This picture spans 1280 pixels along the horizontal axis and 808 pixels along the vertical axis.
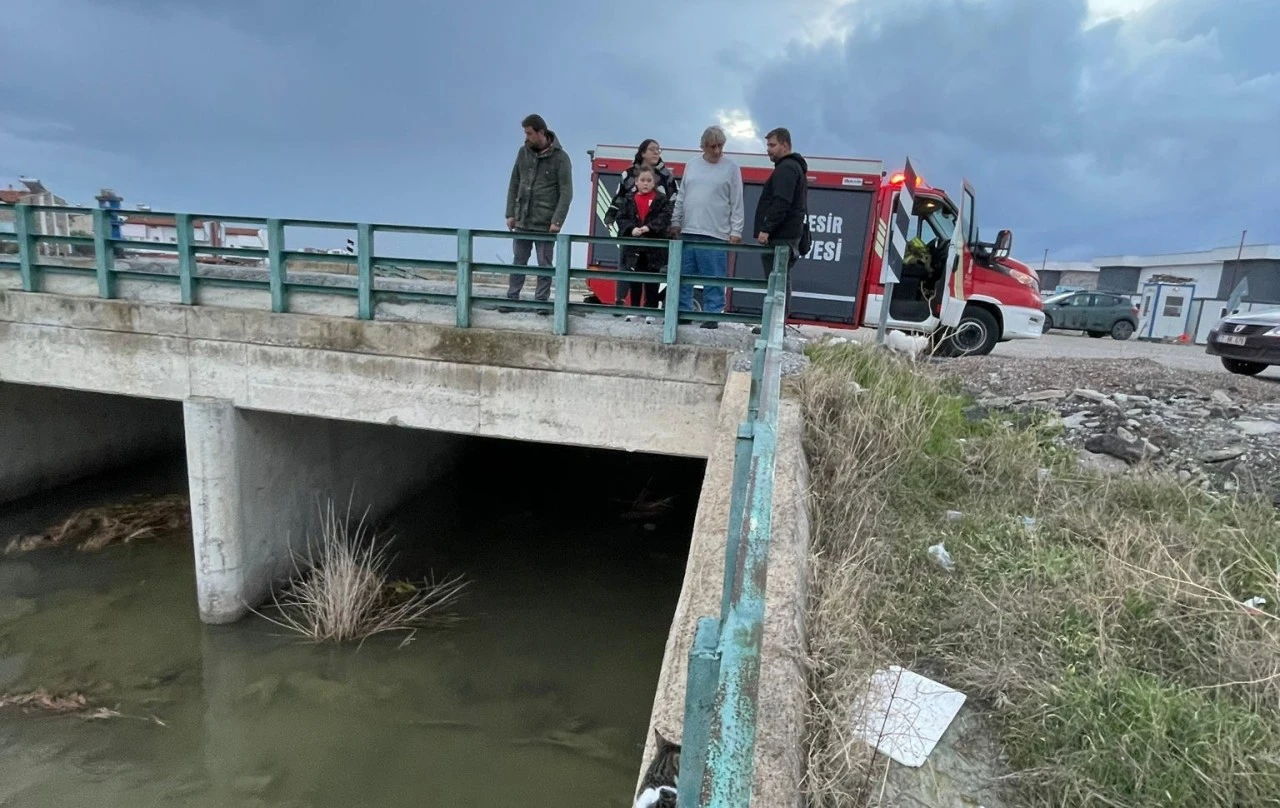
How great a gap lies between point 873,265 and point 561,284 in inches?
207

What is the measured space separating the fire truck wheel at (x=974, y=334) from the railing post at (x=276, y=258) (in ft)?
26.1

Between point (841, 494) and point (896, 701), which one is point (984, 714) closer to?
point (896, 701)

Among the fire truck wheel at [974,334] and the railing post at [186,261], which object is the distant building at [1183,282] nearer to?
the fire truck wheel at [974,334]

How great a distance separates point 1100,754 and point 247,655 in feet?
20.8

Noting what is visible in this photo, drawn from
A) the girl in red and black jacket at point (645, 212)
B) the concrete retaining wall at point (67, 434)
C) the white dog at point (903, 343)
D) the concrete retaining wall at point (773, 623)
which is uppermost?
the girl in red and black jacket at point (645, 212)

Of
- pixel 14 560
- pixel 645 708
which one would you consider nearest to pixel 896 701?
pixel 645 708

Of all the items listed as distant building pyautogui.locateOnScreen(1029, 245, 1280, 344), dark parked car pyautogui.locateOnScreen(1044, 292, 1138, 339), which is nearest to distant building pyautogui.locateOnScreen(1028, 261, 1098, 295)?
distant building pyautogui.locateOnScreen(1029, 245, 1280, 344)

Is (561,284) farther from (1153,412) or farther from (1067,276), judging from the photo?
(1067,276)

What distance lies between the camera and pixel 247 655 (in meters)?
6.21

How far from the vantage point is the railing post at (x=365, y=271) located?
235 inches

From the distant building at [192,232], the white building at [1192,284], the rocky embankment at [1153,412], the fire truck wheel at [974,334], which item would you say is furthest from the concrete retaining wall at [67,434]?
the white building at [1192,284]

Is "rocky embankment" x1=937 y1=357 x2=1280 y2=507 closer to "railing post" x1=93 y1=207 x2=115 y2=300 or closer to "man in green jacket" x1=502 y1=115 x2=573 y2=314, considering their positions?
"man in green jacket" x1=502 y1=115 x2=573 y2=314

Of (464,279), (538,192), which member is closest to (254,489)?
(464,279)

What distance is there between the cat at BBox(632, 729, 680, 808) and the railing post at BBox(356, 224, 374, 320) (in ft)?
16.2
